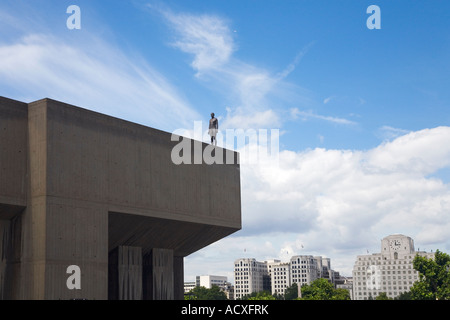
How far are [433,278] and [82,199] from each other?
234 ft

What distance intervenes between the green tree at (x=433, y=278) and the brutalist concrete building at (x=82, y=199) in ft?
201

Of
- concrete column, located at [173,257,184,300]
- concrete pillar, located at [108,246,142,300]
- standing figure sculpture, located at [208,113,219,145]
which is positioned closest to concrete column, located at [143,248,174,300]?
concrete pillar, located at [108,246,142,300]

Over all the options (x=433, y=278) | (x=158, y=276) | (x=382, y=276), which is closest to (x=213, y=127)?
(x=158, y=276)

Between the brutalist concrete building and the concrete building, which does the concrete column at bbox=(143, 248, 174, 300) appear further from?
the concrete building

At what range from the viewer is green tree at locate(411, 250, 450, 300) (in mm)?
86812

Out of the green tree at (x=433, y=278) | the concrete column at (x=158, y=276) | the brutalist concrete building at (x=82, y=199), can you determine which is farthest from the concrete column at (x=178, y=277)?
the green tree at (x=433, y=278)

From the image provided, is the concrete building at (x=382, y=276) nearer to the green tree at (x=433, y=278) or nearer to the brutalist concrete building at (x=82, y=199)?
the green tree at (x=433, y=278)

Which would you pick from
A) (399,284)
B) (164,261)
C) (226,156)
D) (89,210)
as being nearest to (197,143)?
(226,156)

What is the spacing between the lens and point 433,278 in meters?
87.9

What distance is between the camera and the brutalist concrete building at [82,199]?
2703 centimetres

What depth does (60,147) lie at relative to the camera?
92.0ft

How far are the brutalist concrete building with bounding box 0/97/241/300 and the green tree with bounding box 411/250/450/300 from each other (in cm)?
6112

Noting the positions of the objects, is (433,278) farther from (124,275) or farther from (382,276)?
(382,276)
